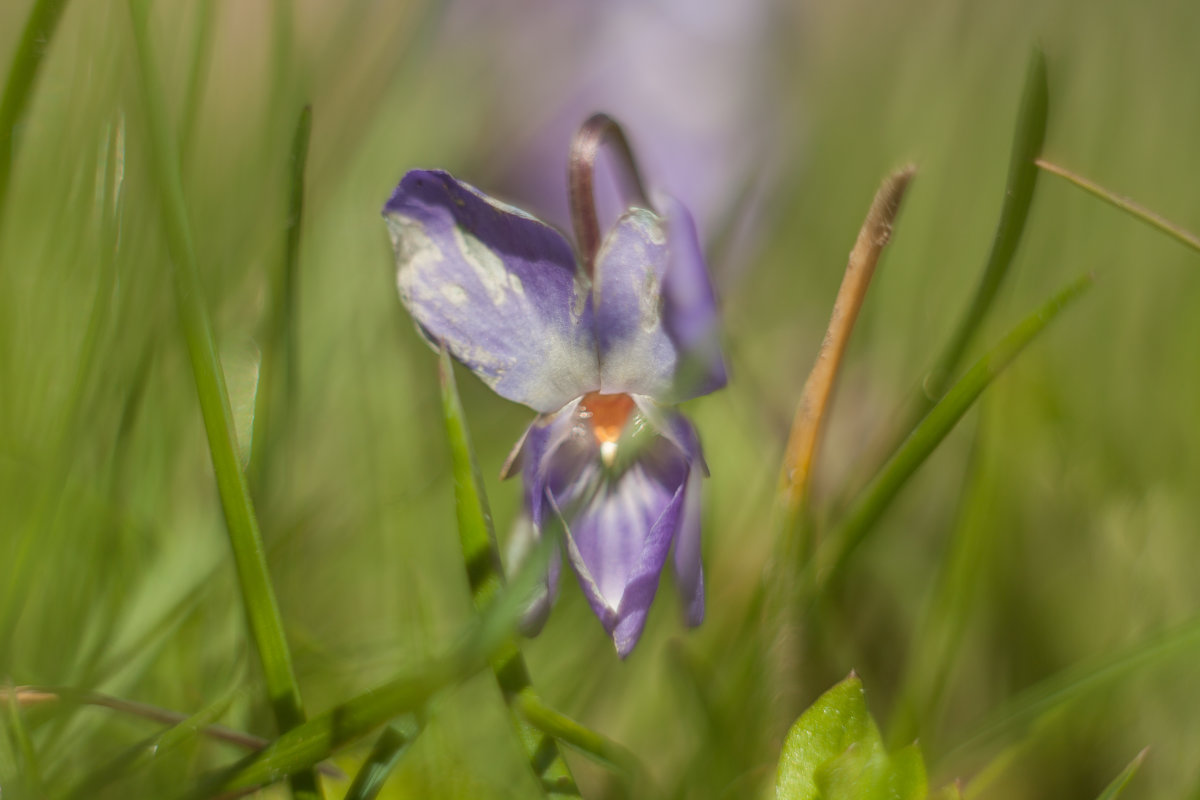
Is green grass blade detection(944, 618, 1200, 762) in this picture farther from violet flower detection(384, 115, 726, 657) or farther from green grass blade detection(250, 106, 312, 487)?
green grass blade detection(250, 106, 312, 487)

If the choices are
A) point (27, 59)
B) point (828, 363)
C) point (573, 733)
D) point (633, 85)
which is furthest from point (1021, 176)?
point (633, 85)

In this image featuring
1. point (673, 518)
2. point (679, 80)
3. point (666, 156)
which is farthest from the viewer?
point (679, 80)

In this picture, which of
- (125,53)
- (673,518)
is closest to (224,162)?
(125,53)

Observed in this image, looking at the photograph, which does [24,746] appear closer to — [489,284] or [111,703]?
[111,703]

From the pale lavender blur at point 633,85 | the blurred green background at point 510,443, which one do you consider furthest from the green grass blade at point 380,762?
the pale lavender blur at point 633,85

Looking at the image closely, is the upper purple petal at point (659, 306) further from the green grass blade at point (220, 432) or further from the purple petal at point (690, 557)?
the green grass blade at point (220, 432)

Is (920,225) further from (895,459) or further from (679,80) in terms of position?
(895,459)
